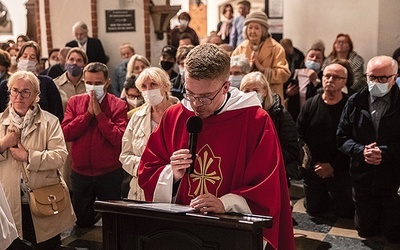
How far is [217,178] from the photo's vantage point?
2.65 metres

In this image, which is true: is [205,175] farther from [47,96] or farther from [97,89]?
[47,96]

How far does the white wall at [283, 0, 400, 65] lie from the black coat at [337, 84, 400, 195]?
3.04 m

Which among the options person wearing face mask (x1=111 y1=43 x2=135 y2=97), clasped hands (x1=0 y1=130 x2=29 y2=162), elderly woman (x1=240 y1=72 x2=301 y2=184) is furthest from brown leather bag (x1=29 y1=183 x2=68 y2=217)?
person wearing face mask (x1=111 y1=43 x2=135 y2=97)

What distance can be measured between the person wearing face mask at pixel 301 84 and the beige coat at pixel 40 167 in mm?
3497

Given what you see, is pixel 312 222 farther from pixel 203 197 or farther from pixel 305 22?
pixel 305 22

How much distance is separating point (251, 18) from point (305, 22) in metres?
2.99

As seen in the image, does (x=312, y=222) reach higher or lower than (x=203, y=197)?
lower

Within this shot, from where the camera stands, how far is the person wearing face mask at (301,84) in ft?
23.4

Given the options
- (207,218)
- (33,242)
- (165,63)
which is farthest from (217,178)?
(165,63)

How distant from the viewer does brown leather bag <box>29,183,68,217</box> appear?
4328 mm

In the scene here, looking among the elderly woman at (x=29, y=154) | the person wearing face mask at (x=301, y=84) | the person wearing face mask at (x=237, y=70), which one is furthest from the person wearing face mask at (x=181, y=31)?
the elderly woman at (x=29, y=154)

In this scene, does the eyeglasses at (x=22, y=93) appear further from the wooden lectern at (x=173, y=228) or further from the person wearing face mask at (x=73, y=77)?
the wooden lectern at (x=173, y=228)

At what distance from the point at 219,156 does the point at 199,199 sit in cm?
29

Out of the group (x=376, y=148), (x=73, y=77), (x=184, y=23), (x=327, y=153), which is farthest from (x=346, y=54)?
(x=184, y=23)
